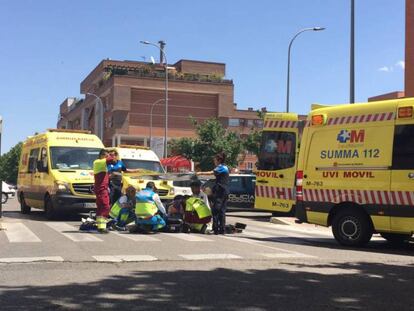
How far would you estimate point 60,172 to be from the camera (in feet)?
52.9

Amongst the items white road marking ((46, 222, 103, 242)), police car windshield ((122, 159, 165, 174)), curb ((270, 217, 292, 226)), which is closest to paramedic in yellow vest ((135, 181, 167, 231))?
white road marking ((46, 222, 103, 242))

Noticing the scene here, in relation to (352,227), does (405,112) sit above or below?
above

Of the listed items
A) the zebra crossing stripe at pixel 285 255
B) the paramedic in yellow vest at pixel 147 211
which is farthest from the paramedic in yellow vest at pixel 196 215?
the zebra crossing stripe at pixel 285 255

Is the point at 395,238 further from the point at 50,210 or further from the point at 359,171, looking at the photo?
the point at 50,210

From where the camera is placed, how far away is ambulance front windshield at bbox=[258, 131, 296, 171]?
52.5 feet

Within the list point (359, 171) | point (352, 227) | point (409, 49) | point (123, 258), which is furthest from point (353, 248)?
point (409, 49)

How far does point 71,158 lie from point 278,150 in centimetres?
611

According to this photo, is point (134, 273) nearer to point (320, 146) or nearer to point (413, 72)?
point (320, 146)

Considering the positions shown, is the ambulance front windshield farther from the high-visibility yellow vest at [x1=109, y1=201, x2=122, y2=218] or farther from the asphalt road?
the high-visibility yellow vest at [x1=109, y1=201, x2=122, y2=218]

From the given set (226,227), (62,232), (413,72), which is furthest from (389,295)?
(413,72)

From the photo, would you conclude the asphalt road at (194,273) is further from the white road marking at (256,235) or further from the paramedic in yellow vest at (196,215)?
the white road marking at (256,235)

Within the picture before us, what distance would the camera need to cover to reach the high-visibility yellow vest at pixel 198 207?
12.8 meters

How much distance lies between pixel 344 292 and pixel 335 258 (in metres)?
2.94

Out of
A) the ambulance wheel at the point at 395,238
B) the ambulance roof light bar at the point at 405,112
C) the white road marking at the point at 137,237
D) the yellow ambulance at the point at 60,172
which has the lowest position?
the white road marking at the point at 137,237
